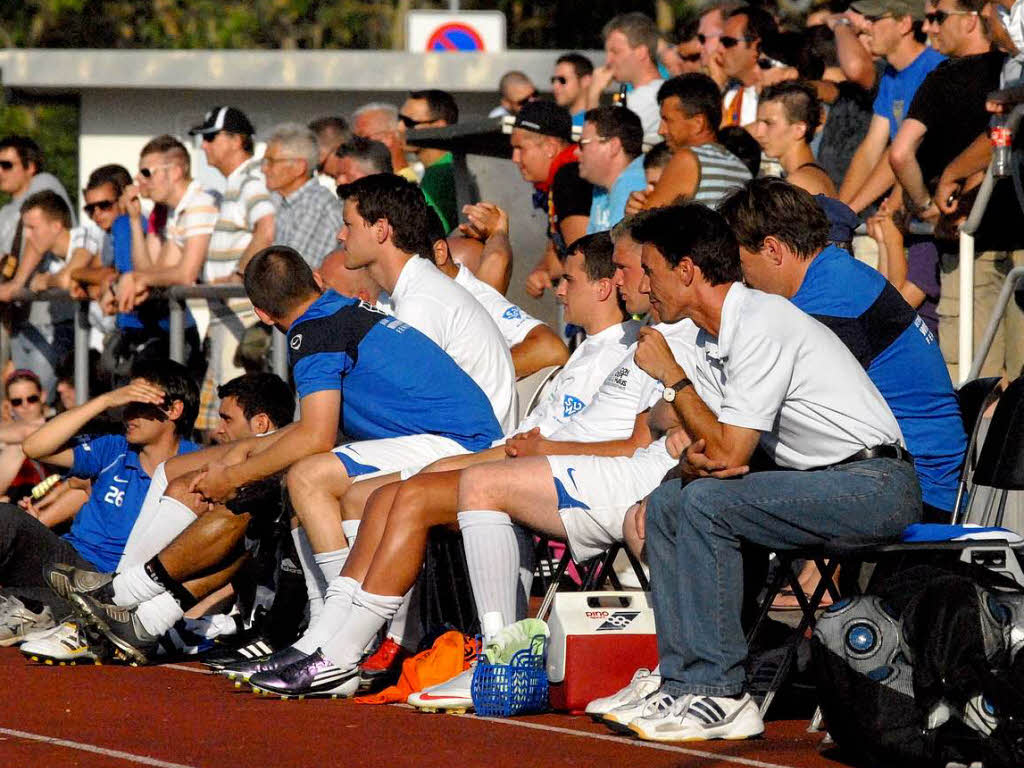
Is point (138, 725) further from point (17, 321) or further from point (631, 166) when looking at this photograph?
point (17, 321)

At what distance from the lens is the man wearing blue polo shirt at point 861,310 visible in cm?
602

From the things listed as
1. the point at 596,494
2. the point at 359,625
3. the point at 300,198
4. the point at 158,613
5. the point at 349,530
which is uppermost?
the point at 300,198

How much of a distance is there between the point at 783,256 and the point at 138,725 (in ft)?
8.70

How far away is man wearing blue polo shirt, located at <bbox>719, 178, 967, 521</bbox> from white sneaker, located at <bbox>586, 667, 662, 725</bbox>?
1.18 meters

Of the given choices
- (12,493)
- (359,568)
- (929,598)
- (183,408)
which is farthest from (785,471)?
(12,493)

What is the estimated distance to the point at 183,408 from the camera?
8.46 m

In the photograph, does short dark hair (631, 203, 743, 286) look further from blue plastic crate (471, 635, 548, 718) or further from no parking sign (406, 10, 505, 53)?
no parking sign (406, 10, 505, 53)

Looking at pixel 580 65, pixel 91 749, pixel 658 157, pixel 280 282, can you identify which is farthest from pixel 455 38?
pixel 91 749

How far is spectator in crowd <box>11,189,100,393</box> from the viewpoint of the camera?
12.2 m

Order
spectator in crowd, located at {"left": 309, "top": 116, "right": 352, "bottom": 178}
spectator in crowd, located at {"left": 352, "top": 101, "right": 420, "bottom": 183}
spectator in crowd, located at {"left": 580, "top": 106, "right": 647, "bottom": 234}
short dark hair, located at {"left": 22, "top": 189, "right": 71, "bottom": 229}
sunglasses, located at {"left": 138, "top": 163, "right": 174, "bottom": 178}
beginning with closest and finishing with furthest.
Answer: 1. spectator in crowd, located at {"left": 580, "top": 106, "right": 647, "bottom": 234}
2. sunglasses, located at {"left": 138, "top": 163, "right": 174, "bottom": 178}
3. spectator in crowd, located at {"left": 352, "top": 101, "right": 420, "bottom": 183}
4. spectator in crowd, located at {"left": 309, "top": 116, "right": 352, "bottom": 178}
5. short dark hair, located at {"left": 22, "top": 189, "right": 71, "bottom": 229}

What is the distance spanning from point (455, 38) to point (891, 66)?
25.8ft

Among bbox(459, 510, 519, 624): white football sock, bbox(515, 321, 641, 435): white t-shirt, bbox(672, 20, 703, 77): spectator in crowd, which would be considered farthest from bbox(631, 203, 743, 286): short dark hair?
bbox(672, 20, 703, 77): spectator in crowd

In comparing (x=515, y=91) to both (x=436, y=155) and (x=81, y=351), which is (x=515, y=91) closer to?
(x=436, y=155)

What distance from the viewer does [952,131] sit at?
8.07 m
